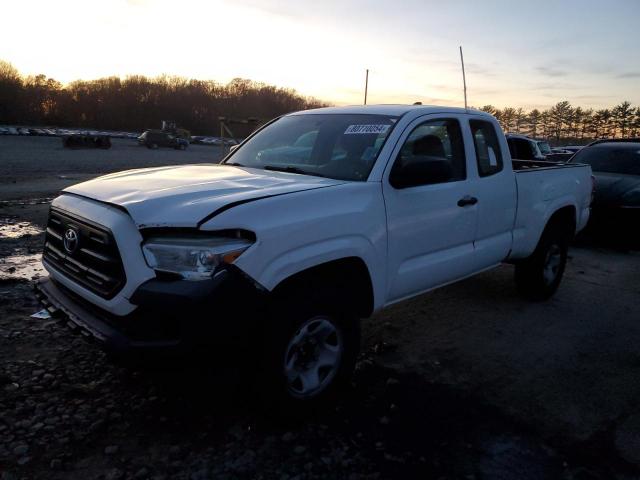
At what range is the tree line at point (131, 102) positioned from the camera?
78.6 metres

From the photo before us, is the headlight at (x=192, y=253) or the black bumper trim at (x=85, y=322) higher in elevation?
the headlight at (x=192, y=253)

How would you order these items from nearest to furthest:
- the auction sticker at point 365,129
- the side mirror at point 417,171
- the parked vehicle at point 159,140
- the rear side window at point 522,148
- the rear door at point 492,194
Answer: the side mirror at point 417,171 → the auction sticker at point 365,129 → the rear door at point 492,194 → the rear side window at point 522,148 → the parked vehicle at point 159,140

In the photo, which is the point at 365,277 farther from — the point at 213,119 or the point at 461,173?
the point at 213,119

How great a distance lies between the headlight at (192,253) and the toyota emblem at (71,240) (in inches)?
25.4

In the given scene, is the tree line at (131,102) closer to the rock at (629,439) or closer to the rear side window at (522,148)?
the rear side window at (522,148)

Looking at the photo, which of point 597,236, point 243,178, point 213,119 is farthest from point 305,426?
point 213,119

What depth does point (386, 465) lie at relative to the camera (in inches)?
108

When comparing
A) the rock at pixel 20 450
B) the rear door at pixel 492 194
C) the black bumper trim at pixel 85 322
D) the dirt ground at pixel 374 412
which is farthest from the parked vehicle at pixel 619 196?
the rock at pixel 20 450

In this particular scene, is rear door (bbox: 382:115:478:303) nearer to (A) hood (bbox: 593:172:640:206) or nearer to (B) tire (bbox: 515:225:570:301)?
(B) tire (bbox: 515:225:570:301)

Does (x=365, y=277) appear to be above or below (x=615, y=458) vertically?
above

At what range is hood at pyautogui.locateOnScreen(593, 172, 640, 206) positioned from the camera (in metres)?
8.39

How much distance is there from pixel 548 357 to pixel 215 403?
276cm

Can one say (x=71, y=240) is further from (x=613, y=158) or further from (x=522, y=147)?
(x=522, y=147)

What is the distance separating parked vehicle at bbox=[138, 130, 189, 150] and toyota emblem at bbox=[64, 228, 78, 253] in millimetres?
44259
